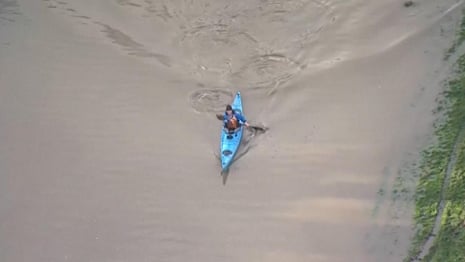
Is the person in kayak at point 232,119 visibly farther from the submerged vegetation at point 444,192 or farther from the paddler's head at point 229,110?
the submerged vegetation at point 444,192

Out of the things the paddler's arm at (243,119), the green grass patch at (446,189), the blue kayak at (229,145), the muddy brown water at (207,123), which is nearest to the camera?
the green grass patch at (446,189)

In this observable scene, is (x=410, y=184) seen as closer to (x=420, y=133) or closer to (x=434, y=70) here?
(x=420, y=133)

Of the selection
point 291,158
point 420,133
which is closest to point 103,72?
point 291,158

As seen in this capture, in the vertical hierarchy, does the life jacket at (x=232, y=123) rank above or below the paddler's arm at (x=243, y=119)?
below

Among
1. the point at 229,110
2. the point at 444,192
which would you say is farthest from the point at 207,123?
the point at 444,192

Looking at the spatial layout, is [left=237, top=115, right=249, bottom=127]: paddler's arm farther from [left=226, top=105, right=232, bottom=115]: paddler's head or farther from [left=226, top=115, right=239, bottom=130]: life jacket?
[left=226, top=105, right=232, bottom=115]: paddler's head

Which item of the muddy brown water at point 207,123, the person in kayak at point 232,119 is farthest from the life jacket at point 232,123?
the muddy brown water at point 207,123
